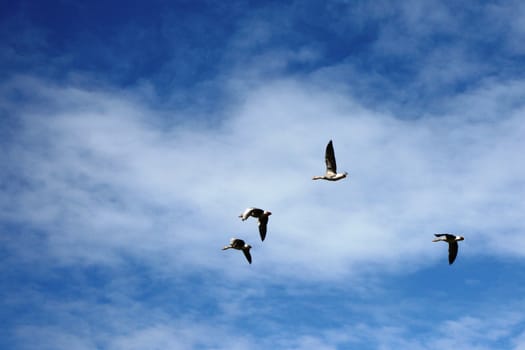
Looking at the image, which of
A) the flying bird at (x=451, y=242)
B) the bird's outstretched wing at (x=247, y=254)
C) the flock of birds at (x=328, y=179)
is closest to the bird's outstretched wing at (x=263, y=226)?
the flock of birds at (x=328, y=179)

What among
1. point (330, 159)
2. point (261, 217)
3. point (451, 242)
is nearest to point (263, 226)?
point (261, 217)

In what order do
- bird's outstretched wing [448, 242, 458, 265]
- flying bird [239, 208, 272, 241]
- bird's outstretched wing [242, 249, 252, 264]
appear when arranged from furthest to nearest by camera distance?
1. bird's outstretched wing [448, 242, 458, 265]
2. bird's outstretched wing [242, 249, 252, 264]
3. flying bird [239, 208, 272, 241]

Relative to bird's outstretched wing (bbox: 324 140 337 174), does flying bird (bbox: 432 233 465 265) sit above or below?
below

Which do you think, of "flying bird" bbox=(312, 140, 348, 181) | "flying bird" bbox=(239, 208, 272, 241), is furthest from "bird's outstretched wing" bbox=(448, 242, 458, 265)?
A: "flying bird" bbox=(239, 208, 272, 241)

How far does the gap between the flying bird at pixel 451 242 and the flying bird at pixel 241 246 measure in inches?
725

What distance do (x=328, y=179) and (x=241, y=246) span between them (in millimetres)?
10977

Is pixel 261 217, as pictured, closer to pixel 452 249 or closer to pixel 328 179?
pixel 328 179

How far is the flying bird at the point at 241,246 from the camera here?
208ft

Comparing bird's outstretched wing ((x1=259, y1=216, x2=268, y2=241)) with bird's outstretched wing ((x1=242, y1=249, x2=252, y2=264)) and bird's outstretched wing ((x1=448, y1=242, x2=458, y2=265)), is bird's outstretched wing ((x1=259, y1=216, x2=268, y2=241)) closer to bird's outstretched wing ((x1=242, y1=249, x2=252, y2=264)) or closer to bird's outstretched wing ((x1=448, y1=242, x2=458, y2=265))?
bird's outstretched wing ((x1=242, y1=249, x2=252, y2=264))

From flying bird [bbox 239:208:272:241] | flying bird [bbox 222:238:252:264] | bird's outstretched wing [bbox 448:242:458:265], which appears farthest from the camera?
bird's outstretched wing [bbox 448:242:458:265]

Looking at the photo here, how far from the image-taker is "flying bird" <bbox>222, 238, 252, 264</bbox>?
63.3 metres

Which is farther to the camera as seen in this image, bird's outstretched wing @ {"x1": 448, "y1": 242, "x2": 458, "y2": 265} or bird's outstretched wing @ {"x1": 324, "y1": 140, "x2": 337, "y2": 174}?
bird's outstretched wing @ {"x1": 448, "y1": 242, "x2": 458, "y2": 265}

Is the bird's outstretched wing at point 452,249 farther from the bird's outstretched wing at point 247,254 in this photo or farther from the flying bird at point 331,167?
the bird's outstretched wing at point 247,254

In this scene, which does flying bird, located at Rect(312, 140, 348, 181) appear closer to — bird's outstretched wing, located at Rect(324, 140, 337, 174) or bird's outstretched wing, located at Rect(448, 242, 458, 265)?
bird's outstretched wing, located at Rect(324, 140, 337, 174)
